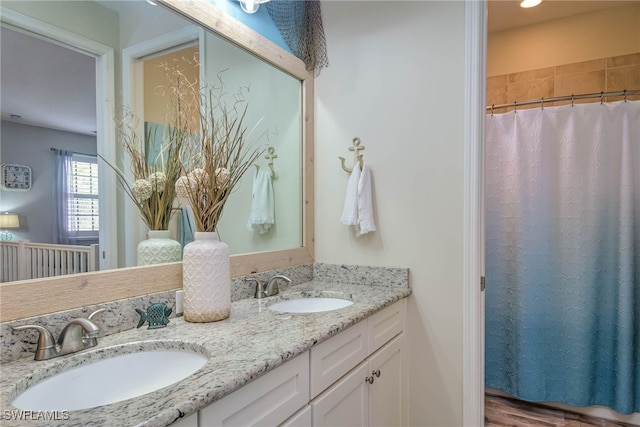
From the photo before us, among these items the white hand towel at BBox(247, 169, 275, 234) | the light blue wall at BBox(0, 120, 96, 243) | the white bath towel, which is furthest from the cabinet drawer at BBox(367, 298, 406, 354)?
the light blue wall at BBox(0, 120, 96, 243)

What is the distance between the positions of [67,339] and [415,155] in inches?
59.0

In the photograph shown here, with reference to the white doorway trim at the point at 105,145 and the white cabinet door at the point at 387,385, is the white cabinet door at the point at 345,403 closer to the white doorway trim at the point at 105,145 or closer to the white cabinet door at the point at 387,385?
the white cabinet door at the point at 387,385

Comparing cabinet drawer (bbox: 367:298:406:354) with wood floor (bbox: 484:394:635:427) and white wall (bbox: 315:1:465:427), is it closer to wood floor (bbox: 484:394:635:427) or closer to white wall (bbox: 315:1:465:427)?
white wall (bbox: 315:1:465:427)

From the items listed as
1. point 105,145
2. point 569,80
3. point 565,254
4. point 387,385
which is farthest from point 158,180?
point 569,80

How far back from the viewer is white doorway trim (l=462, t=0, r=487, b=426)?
1.59 meters

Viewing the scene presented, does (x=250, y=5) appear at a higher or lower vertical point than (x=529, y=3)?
lower

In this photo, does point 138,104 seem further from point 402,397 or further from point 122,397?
point 402,397

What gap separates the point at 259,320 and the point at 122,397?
45 cm

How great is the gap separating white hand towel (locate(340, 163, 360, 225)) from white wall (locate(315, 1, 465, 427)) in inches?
4.2

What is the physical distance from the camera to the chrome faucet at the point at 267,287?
155cm

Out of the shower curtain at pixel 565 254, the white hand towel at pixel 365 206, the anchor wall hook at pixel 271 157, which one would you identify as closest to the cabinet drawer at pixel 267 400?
the white hand towel at pixel 365 206

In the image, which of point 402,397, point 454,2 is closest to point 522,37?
point 454,2

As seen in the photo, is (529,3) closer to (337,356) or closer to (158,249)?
(337,356)

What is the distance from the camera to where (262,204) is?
1.77 metres
